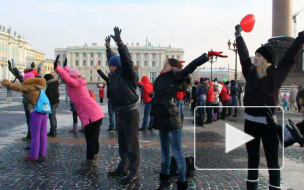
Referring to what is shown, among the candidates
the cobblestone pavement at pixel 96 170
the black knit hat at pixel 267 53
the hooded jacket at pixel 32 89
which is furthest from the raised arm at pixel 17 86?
the black knit hat at pixel 267 53

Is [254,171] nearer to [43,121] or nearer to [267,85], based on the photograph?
[267,85]

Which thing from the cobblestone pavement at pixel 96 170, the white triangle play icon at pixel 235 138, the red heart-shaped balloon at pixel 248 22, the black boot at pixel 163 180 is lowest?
the cobblestone pavement at pixel 96 170

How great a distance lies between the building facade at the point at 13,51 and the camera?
100 metres

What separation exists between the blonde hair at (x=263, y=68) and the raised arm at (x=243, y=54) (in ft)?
0.43

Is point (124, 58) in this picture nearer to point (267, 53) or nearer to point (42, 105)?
point (267, 53)

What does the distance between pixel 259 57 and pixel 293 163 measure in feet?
10.3

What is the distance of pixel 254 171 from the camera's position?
357 centimetres

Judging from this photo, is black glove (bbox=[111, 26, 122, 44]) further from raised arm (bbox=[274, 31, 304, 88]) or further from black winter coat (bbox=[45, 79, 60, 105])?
black winter coat (bbox=[45, 79, 60, 105])

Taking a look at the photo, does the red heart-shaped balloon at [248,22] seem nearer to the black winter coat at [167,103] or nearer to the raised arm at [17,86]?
the black winter coat at [167,103]

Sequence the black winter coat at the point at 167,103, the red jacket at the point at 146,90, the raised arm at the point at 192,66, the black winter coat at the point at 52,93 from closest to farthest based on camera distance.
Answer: the raised arm at the point at 192,66, the black winter coat at the point at 167,103, the black winter coat at the point at 52,93, the red jacket at the point at 146,90

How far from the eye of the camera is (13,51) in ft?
374

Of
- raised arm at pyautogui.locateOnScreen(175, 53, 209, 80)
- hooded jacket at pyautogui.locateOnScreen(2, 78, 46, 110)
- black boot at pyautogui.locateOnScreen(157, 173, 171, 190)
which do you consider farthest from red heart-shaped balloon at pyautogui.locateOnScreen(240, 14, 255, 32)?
hooded jacket at pyautogui.locateOnScreen(2, 78, 46, 110)

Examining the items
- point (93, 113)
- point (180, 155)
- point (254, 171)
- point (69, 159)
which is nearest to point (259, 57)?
point (254, 171)

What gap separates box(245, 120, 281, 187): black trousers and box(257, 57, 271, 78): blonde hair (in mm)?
515
